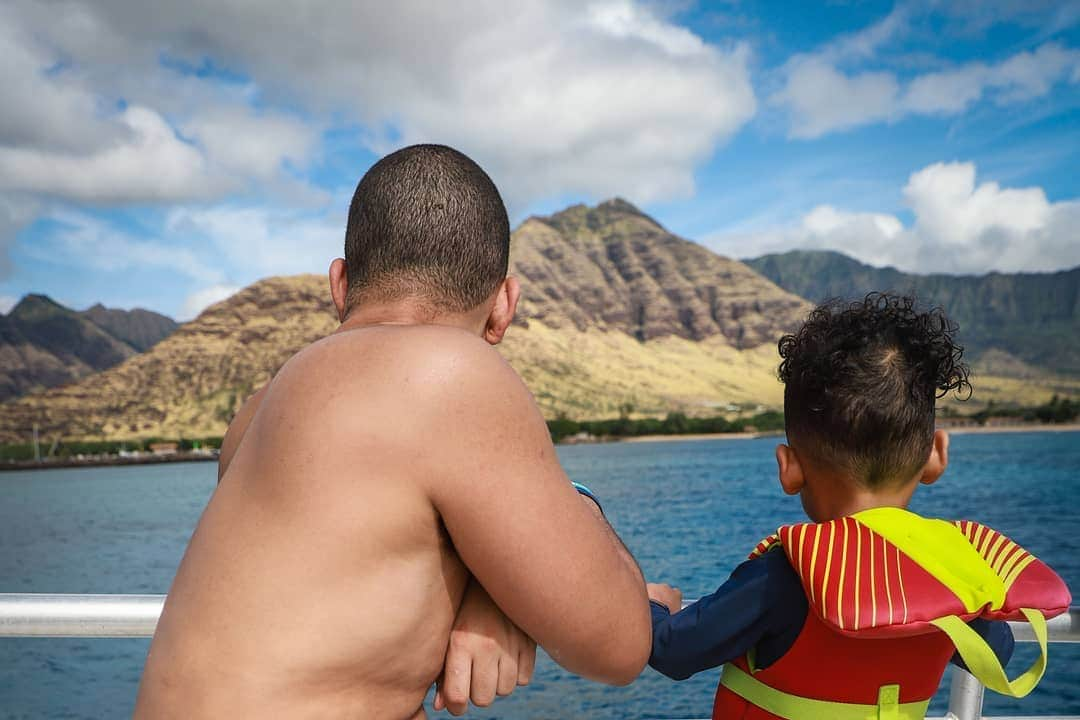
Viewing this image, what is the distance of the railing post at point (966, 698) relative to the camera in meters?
2.12

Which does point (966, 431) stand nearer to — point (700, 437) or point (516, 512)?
point (700, 437)

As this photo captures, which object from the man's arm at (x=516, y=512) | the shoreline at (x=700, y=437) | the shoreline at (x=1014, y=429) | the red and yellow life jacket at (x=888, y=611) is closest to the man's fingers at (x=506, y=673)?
the man's arm at (x=516, y=512)

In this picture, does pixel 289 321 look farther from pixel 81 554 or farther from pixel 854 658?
pixel 854 658

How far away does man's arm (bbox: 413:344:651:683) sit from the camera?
129 centimetres

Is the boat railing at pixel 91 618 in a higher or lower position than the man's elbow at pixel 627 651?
lower

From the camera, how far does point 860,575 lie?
153cm

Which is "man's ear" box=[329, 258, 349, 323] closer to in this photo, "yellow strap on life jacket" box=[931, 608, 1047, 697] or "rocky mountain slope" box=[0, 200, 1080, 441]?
"yellow strap on life jacket" box=[931, 608, 1047, 697]

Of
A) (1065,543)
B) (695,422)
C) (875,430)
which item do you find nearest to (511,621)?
(875,430)

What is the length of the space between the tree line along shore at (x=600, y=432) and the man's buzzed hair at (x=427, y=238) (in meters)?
118

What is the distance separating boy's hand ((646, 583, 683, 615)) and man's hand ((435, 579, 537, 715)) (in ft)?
1.57

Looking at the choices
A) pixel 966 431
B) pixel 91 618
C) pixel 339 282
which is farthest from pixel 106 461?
pixel 339 282

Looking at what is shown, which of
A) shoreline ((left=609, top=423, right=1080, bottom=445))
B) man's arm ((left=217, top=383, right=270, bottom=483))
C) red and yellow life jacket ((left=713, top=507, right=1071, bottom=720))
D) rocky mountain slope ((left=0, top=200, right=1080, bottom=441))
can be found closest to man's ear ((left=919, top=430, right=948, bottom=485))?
red and yellow life jacket ((left=713, top=507, right=1071, bottom=720))

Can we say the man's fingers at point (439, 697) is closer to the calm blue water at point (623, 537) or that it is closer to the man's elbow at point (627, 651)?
the man's elbow at point (627, 651)

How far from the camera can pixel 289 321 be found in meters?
164
